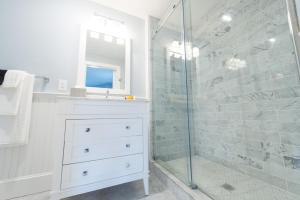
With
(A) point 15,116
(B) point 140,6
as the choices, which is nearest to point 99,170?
(A) point 15,116

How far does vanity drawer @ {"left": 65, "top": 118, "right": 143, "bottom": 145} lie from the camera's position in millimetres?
956

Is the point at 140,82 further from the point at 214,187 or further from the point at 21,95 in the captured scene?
the point at 214,187

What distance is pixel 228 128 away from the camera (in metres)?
1.56

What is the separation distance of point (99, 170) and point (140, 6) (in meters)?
1.90

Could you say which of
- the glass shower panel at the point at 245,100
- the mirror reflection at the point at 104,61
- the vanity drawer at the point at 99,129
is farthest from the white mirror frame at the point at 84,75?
the glass shower panel at the point at 245,100

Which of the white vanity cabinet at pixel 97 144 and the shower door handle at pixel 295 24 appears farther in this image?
the white vanity cabinet at pixel 97 144

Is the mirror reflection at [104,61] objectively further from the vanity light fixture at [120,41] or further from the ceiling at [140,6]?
the ceiling at [140,6]

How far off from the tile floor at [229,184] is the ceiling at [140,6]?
74.5 inches

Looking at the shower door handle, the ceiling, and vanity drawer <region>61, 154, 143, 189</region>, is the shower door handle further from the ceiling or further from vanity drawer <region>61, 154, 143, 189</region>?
the ceiling

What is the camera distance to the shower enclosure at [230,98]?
107 cm

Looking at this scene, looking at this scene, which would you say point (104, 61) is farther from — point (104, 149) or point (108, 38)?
point (104, 149)

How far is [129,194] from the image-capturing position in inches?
45.2

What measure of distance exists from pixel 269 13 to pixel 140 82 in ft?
4.66

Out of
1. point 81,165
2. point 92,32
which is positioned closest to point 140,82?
point 92,32
